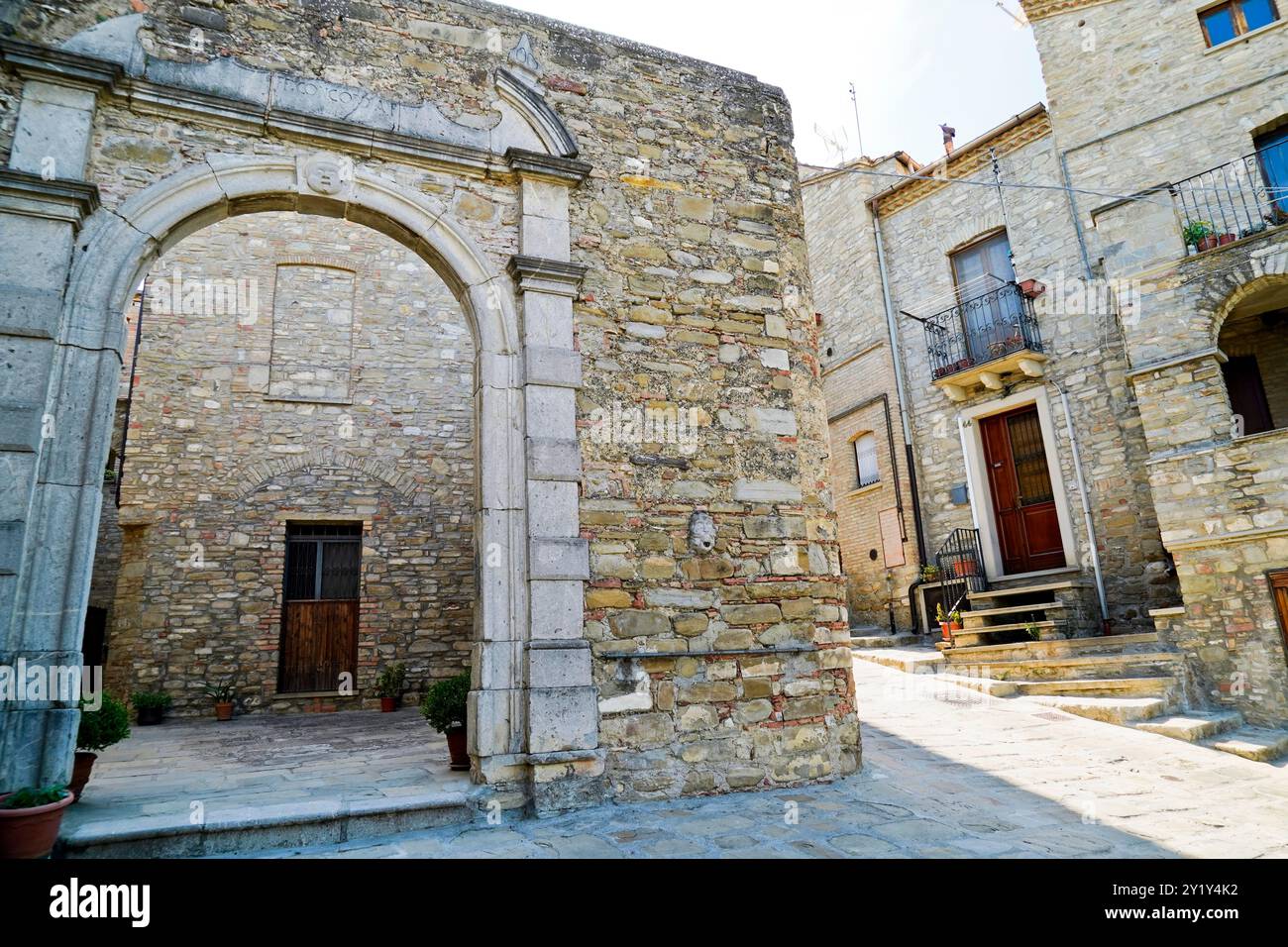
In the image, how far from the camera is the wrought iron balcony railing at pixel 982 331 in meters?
10.4

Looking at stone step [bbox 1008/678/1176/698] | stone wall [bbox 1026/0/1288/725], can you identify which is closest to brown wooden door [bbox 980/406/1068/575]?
stone wall [bbox 1026/0/1288/725]

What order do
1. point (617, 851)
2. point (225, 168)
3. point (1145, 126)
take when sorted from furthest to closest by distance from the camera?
point (1145, 126), point (225, 168), point (617, 851)

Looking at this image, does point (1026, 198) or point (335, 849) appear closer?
point (335, 849)

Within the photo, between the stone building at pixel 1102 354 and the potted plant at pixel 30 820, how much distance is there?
8569mm

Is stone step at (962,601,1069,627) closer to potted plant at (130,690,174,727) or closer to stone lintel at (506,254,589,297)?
stone lintel at (506,254,589,297)

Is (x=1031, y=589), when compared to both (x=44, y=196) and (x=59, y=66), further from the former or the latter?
(x=59, y=66)

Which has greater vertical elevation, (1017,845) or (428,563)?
(428,563)

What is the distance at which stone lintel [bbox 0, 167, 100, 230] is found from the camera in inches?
152

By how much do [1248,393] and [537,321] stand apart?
9.02m

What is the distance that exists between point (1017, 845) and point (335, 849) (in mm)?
3229

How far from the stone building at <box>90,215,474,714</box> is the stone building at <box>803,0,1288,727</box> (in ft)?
22.7

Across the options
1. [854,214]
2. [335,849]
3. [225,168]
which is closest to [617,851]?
[335,849]
